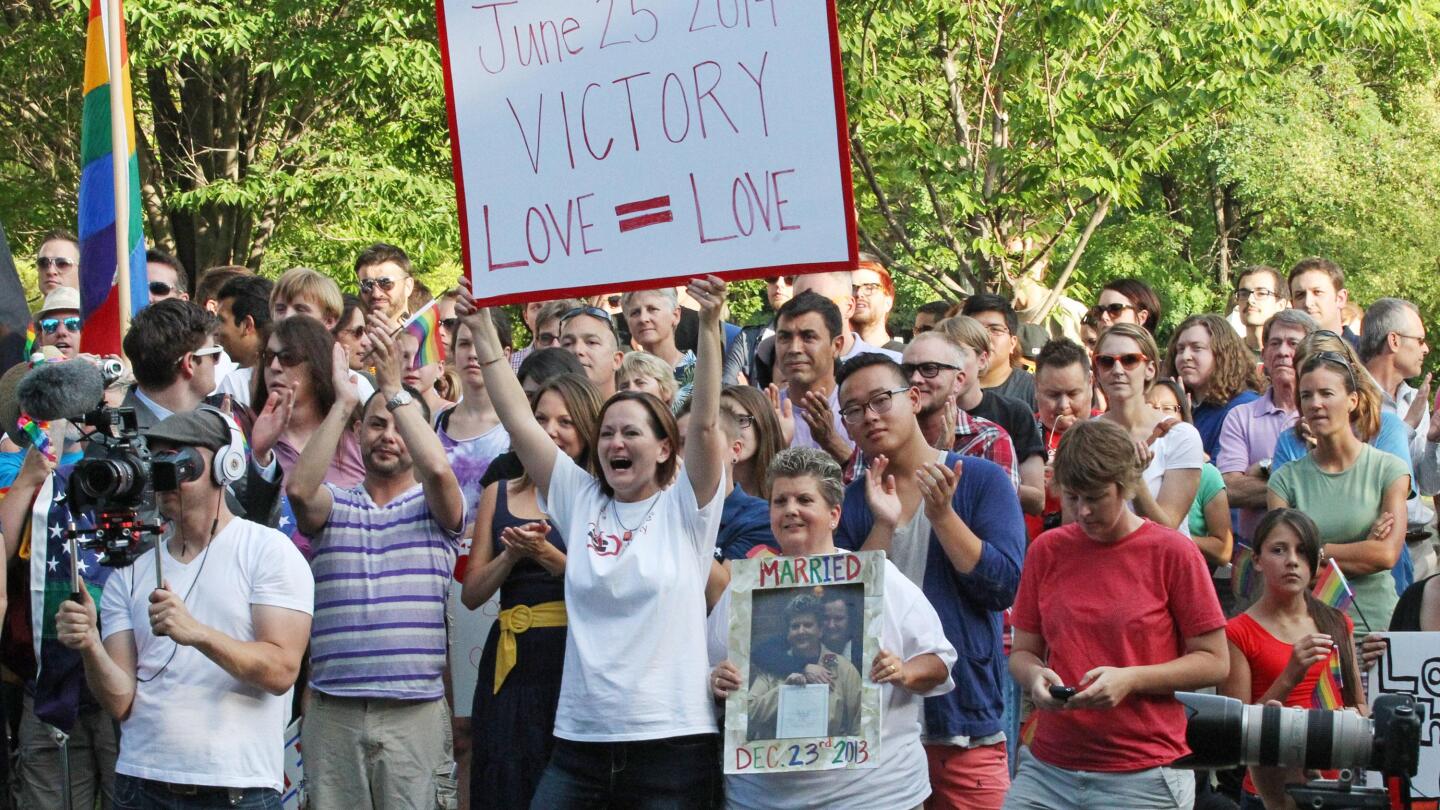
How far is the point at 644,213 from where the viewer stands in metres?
5.58

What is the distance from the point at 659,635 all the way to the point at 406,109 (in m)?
13.2

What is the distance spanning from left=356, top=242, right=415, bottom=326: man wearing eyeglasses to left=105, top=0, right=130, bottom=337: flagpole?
1518 millimetres

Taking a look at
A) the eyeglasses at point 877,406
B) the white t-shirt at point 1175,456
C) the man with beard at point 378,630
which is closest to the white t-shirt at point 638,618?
the eyeglasses at point 877,406

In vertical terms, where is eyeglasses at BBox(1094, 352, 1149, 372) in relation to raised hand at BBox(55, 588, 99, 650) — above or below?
above

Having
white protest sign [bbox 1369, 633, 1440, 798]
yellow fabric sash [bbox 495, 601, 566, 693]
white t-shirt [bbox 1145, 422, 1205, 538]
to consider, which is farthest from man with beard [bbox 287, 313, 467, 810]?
white protest sign [bbox 1369, 633, 1440, 798]

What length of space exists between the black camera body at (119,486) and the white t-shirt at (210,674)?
0.95 feet

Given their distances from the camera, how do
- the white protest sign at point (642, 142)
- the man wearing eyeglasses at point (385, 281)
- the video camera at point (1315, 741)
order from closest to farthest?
the video camera at point (1315, 741) → the white protest sign at point (642, 142) → the man wearing eyeglasses at point (385, 281)

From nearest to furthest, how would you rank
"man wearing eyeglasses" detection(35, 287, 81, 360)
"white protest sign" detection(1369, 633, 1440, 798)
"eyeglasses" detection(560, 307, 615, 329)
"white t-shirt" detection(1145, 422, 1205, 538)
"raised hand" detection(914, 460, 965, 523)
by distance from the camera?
"raised hand" detection(914, 460, 965, 523) → "white protest sign" detection(1369, 633, 1440, 798) → "white t-shirt" detection(1145, 422, 1205, 538) → "eyeglasses" detection(560, 307, 615, 329) → "man wearing eyeglasses" detection(35, 287, 81, 360)

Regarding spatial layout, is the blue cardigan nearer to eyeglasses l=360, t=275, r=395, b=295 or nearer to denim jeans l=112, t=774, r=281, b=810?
denim jeans l=112, t=774, r=281, b=810

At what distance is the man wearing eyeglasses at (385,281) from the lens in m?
9.61

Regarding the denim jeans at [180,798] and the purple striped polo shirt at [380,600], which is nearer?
the denim jeans at [180,798]

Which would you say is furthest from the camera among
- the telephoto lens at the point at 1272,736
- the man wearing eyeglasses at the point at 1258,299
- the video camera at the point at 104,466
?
the man wearing eyeglasses at the point at 1258,299

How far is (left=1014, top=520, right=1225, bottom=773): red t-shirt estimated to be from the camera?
5598 millimetres

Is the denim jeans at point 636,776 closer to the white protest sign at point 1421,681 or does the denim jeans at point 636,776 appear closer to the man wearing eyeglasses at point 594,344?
the white protest sign at point 1421,681
